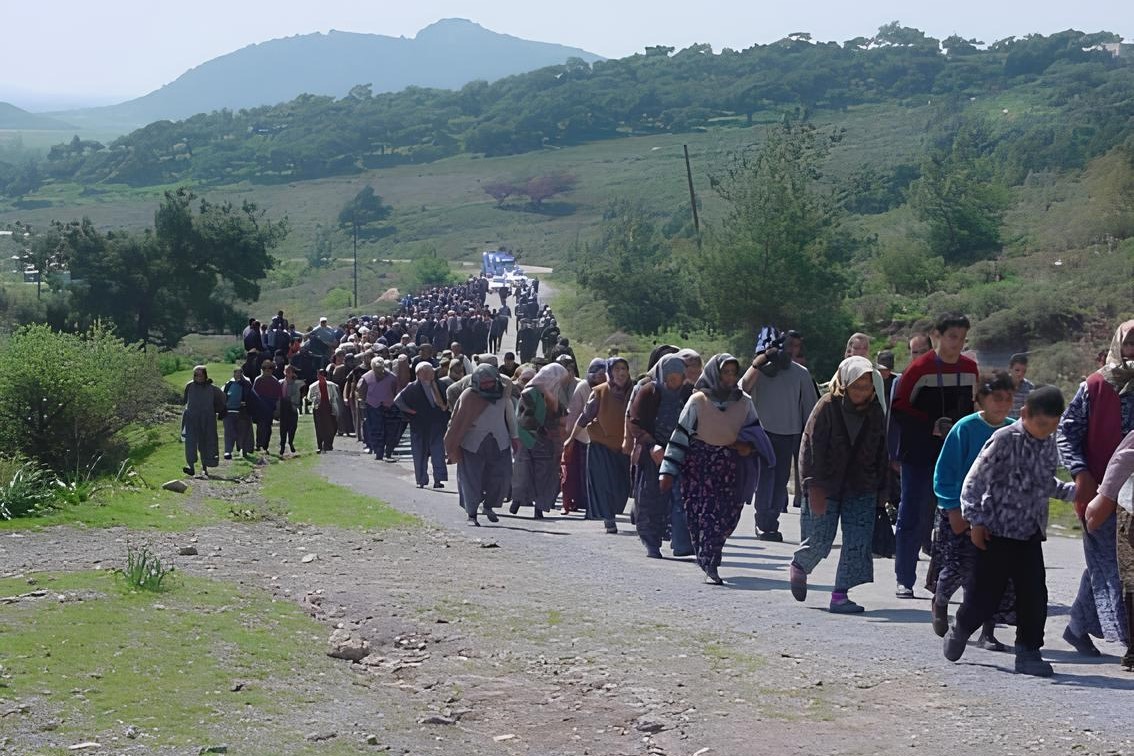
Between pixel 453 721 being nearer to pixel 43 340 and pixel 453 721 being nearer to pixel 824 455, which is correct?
pixel 824 455

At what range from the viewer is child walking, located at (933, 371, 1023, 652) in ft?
27.5

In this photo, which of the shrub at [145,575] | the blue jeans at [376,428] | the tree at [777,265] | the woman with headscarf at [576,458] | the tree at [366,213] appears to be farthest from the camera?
the tree at [366,213]

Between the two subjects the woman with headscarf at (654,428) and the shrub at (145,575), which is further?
the woman with headscarf at (654,428)

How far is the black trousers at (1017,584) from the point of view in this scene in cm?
795

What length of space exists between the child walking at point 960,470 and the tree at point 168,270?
146 feet

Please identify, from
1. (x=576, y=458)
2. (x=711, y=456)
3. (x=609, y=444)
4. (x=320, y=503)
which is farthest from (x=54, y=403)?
(x=711, y=456)

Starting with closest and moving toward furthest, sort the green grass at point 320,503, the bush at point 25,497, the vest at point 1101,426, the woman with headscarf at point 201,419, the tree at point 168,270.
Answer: the vest at point 1101,426
the bush at point 25,497
the green grass at point 320,503
the woman with headscarf at point 201,419
the tree at point 168,270

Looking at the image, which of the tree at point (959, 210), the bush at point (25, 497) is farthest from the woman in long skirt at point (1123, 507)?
the tree at point (959, 210)

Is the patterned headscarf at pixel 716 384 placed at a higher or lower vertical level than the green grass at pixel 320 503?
higher

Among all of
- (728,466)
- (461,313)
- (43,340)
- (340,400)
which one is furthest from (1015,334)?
(728,466)

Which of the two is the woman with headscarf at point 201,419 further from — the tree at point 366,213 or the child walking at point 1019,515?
the tree at point 366,213

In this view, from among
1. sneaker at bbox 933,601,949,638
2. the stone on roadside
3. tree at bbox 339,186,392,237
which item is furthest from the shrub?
tree at bbox 339,186,392,237

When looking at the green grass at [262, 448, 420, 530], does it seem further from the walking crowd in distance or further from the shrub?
the shrub

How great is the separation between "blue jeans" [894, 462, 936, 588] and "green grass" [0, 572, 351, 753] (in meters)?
3.58
